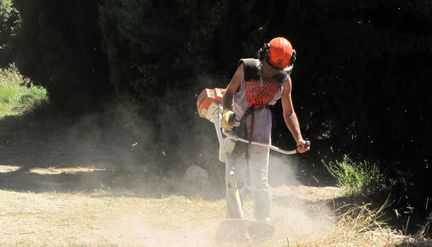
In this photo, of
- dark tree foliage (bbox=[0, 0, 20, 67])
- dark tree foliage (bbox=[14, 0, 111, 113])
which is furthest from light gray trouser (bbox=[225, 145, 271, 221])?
dark tree foliage (bbox=[0, 0, 20, 67])

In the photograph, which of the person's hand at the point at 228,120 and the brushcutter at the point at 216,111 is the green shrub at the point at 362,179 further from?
the person's hand at the point at 228,120

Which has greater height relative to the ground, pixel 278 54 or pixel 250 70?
pixel 278 54

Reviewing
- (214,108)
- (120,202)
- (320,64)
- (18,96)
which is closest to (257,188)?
(214,108)

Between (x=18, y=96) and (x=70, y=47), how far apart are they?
14.1ft

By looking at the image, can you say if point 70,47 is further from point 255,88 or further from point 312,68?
point 255,88

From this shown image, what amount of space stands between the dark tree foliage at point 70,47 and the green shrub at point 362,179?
473cm

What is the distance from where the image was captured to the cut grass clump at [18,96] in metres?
13.4

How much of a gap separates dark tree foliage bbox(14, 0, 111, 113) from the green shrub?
4731mm

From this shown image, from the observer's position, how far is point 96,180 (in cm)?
841

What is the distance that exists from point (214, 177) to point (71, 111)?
443cm

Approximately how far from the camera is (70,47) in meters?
10.9

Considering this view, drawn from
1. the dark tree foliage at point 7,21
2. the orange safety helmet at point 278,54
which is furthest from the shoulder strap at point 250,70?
the dark tree foliage at point 7,21

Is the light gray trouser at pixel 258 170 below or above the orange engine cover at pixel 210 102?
below

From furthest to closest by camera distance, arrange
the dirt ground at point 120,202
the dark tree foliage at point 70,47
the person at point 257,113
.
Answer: the dark tree foliage at point 70,47, the dirt ground at point 120,202, the person at point 257,113
